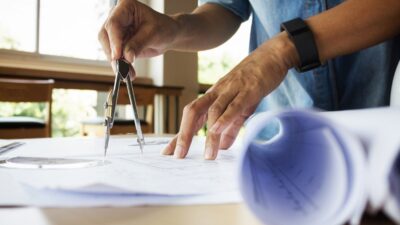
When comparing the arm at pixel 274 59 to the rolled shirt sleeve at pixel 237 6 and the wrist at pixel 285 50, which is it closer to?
the wrist at pixel 285 50

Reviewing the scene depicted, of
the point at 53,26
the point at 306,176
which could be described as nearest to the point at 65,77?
the point at 53,26

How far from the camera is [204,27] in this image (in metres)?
0.83

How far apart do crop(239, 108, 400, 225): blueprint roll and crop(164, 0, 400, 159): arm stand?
8.3 inches

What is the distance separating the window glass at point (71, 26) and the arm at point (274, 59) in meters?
2.65

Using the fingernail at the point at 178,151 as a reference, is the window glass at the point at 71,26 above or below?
above

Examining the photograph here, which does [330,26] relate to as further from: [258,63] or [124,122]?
[124,122]

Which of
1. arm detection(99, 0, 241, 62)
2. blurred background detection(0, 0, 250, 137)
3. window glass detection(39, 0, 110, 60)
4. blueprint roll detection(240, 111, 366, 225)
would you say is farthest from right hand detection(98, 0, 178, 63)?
window glass detection(39, 0, 110, 60)

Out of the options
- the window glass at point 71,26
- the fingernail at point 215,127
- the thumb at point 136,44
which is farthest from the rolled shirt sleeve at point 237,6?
the window glass at point 71,26

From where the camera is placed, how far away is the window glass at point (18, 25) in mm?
2701

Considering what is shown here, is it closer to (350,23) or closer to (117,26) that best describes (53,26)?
(117,26)

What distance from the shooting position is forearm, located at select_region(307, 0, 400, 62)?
0.44 meters

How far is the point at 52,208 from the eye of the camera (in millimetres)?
230

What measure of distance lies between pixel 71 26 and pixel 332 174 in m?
3.10

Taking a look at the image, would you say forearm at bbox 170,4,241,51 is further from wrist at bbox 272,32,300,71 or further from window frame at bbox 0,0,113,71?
window frame at bbox 0,0,113,71
